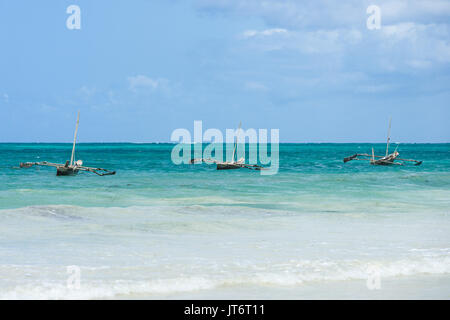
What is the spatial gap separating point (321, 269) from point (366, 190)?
73.7 ft

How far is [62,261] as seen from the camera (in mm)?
9906

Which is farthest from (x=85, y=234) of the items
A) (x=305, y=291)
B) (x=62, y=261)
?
(x=305, y=291)
